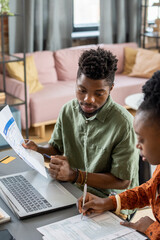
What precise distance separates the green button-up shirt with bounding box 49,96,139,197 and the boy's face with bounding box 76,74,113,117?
5 cm

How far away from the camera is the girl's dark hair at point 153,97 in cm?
104

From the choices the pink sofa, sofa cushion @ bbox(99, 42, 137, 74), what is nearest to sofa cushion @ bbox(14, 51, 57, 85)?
the pink sofa

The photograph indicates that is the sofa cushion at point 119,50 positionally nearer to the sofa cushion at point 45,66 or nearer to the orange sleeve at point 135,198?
the sofa cushion at point 45,66

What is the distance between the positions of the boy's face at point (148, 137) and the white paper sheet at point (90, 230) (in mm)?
234

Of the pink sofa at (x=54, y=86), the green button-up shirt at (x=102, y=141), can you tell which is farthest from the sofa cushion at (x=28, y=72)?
the green button-up shirt at (x=102, y=141)

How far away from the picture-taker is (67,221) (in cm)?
122

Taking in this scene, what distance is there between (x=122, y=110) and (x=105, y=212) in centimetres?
49

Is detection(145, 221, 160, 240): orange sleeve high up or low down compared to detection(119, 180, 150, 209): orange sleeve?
down

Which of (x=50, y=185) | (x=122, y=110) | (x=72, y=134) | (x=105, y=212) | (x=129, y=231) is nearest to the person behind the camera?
(x=129, y=231)

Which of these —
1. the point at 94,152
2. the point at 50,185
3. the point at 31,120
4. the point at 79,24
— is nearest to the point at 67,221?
the point at 50,185

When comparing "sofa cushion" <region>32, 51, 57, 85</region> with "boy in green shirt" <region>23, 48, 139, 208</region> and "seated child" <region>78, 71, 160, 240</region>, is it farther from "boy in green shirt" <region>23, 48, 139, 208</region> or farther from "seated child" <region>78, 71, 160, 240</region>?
"seated child" <region>78, 71, 160, 240</region>

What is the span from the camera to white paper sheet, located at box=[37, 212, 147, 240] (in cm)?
113

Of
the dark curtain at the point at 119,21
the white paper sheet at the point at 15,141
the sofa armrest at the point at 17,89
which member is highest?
the dark curtain at the point at 119,21

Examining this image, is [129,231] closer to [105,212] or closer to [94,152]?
[105,212]
